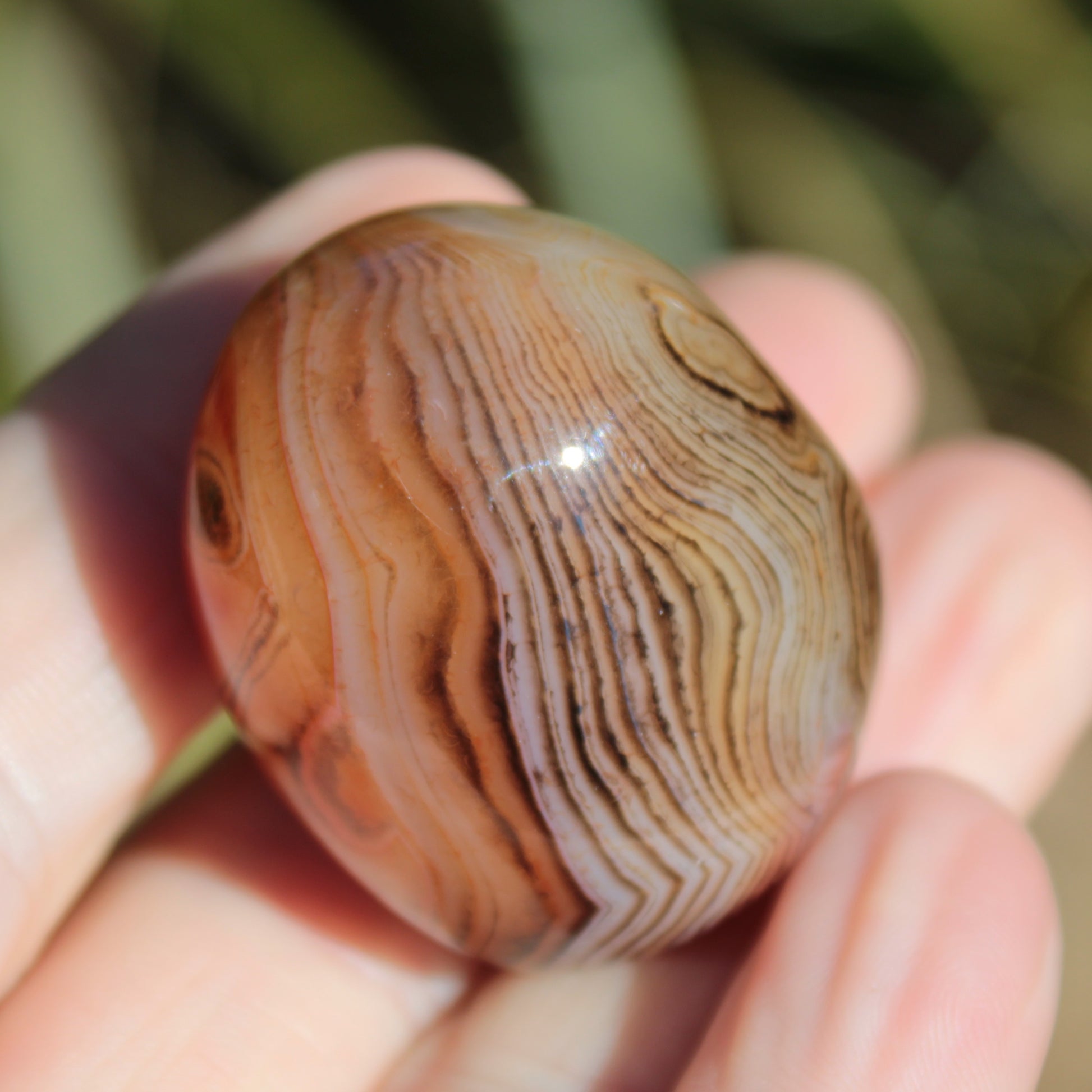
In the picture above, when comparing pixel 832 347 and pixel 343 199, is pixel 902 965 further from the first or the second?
pixel 343 199

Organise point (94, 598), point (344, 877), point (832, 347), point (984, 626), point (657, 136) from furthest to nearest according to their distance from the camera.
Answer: point (657, 136)
point (832, 347)
point (984, 626)
point (344, 877)
point (94, 598)

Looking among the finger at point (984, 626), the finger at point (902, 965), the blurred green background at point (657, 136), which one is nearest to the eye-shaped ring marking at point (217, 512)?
the finger at point (902, 965)

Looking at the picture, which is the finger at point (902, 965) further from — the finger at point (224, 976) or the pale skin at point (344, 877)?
the finger at point (224, 976)

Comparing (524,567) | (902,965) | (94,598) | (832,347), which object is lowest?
(902,965)

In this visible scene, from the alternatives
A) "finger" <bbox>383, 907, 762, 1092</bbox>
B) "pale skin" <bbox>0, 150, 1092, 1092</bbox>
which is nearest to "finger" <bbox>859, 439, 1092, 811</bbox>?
"pale skin" <bbox>0, 150, 1092, 1092</bbox>

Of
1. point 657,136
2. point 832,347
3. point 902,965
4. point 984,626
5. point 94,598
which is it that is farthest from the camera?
point 657,136

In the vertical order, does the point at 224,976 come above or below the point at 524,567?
below

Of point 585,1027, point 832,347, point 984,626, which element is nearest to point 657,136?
point 832,347
